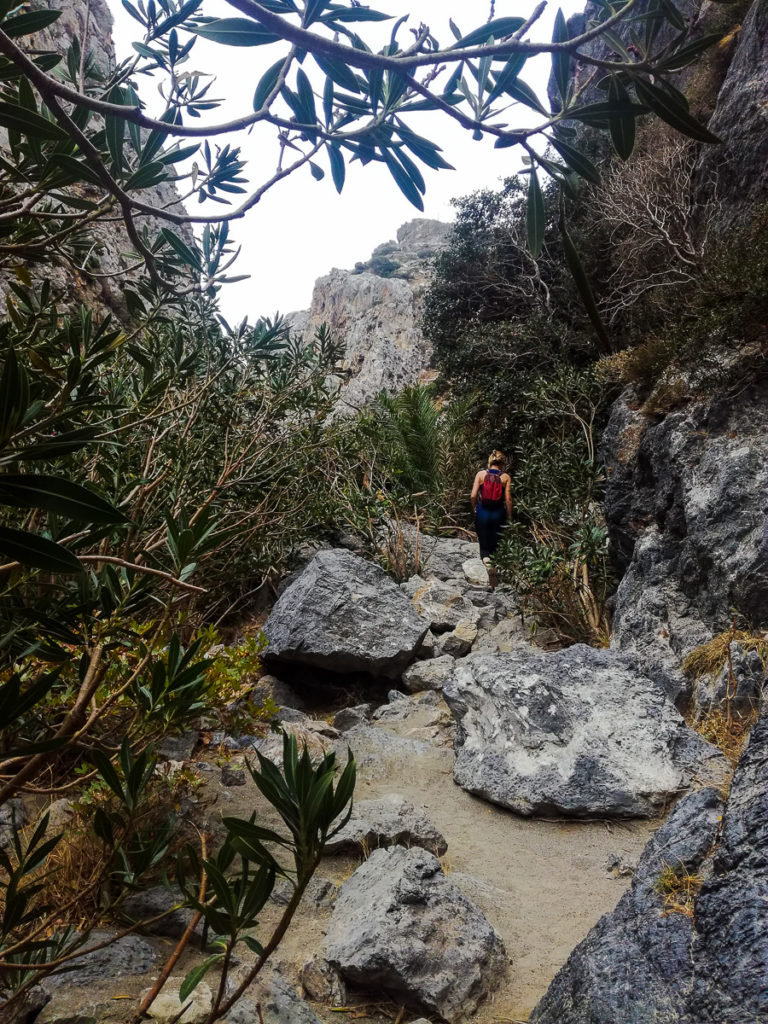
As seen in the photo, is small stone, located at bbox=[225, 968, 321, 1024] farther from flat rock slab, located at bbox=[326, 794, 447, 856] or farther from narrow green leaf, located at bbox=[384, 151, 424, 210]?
narrow green leaf, located at bbox=[384, 151, 424, 210]

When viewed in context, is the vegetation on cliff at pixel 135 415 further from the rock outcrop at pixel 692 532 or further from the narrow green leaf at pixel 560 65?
the rock outcrop at pixel 692 532

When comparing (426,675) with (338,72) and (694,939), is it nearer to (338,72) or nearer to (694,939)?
(694,939)

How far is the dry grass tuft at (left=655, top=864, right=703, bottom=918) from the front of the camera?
145cm

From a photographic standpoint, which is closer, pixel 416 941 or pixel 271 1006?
pixel 271 1006

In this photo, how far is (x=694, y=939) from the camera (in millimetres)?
1320

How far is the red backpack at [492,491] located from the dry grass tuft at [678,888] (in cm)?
540

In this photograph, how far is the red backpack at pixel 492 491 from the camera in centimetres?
686

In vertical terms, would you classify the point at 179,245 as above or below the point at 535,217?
above

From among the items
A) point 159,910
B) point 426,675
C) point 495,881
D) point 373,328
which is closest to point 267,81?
point 159,910

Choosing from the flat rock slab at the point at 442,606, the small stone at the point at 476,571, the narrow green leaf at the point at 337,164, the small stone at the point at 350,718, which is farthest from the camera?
the small stone at the point at 476,571

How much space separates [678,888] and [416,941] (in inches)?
34.1

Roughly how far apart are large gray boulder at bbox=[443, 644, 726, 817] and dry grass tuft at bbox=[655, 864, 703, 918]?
5.35 feet

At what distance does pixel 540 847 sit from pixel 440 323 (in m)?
10.0

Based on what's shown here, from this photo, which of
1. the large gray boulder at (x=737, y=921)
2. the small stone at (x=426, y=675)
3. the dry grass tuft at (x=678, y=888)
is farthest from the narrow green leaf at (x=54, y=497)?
the small stone at (x=426, y=675)
